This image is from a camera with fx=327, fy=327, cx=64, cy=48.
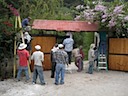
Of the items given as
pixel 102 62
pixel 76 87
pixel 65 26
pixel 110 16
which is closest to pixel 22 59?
pixel 76 87

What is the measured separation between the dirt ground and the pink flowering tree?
8.54 ft

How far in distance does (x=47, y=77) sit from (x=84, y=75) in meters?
1.90

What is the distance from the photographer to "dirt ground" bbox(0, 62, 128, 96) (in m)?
12.2

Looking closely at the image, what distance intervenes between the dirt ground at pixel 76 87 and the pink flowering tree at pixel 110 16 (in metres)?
2.60

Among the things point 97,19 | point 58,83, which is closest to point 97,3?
point 97,19

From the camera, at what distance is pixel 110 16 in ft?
55.8

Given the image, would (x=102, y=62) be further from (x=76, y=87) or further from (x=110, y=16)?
(x=76, y=87)

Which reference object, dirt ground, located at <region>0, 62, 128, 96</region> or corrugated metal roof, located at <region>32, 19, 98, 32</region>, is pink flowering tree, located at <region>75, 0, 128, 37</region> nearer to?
corrugated metal roof, located at <region>32, 19, 98, 32</region>

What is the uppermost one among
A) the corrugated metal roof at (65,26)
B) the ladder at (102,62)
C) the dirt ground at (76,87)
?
the corrugated metal roof at (65,26)

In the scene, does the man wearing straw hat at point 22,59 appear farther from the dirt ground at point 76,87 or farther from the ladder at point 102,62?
the ladder at point 102,62

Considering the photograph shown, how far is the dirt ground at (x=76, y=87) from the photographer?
12195 mm

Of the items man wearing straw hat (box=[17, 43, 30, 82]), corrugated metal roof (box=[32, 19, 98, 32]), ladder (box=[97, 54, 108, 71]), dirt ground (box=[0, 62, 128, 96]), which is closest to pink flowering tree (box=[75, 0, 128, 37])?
corrugated metal roof (box=[32, 19, 98, 32])

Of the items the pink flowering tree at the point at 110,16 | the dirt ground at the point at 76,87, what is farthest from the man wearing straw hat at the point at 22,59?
the pink flowering tree at the point at 110,16

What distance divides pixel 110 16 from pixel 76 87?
532 centimetres
